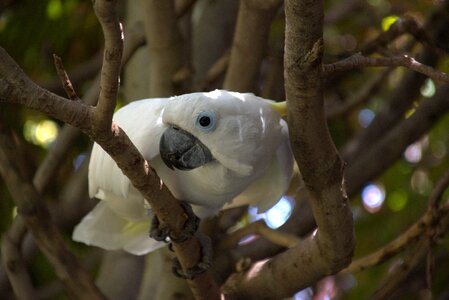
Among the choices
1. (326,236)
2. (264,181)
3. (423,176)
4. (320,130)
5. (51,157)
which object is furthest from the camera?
(423,176)

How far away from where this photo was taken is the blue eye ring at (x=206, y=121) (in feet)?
5.10

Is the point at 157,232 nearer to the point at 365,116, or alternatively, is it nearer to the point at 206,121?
the point at 206,121

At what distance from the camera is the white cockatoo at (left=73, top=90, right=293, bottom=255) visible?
62.2 inches

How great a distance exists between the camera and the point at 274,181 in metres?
1.81

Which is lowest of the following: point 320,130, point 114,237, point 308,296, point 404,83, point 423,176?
point 308,296

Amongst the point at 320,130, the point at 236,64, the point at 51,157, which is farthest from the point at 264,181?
the point at 51,157

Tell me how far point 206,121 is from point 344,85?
Result: 5.41 ft

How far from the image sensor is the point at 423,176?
269 cm

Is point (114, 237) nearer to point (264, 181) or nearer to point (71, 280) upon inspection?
point (71, 280)

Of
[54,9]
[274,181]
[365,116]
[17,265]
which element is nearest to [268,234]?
[274,181]

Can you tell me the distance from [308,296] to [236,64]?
1.24 meters

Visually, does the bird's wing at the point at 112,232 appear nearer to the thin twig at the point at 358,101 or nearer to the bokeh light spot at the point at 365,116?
the thin twig at the point at 358,101

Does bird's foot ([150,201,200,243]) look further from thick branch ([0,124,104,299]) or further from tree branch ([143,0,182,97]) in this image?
tree branch ([143,0,182,97])

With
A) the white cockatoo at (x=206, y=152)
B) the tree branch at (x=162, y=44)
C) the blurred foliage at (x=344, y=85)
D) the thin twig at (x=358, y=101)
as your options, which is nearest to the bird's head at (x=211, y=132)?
the white cockatoo at (x=206, y=152)
